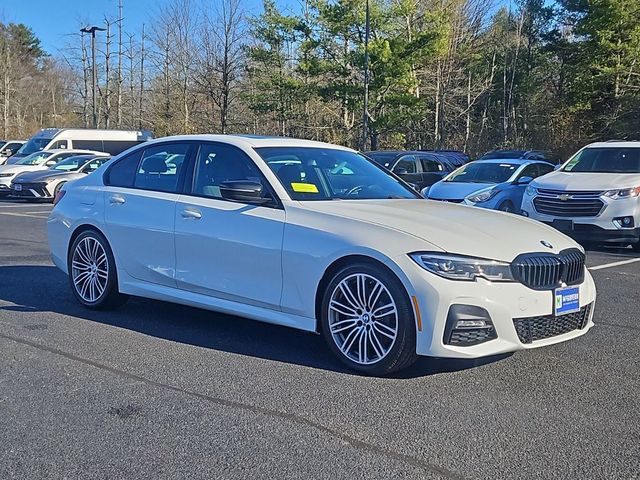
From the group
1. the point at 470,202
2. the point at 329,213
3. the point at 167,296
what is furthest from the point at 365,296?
the point at 470,202

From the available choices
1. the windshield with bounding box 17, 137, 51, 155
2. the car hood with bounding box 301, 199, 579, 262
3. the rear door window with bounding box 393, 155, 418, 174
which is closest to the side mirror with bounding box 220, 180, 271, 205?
the car hood with bounding box 301, 199, 579, 262

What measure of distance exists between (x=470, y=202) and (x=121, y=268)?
8.11 m

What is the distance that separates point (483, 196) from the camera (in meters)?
12.9

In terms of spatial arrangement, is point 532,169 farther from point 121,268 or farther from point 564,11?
point 564,11

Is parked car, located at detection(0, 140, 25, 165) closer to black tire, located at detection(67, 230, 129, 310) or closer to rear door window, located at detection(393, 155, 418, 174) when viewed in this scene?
rear door window, located at detection(393, 155, 418, 174)

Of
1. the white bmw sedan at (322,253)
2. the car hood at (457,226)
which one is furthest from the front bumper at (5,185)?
the car hood at (457,226)

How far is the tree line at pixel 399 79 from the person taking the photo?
3497 cm

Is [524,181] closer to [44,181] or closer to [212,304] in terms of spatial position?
[212,304]

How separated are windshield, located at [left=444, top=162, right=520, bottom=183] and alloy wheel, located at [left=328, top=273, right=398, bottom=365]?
9704mm

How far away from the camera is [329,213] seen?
4742 millimetres

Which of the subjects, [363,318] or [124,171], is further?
[124,171]

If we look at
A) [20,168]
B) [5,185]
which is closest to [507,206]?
[5,185]

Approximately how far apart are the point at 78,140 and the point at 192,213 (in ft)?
80.2

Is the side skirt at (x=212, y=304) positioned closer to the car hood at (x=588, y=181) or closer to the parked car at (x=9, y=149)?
the car hood at (x=588, y=181)
